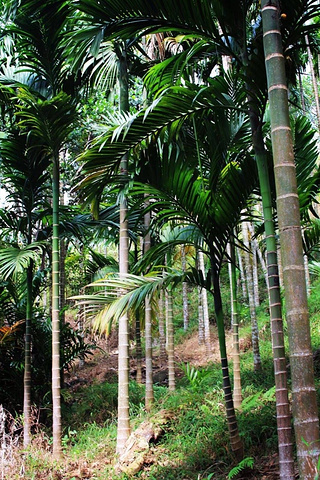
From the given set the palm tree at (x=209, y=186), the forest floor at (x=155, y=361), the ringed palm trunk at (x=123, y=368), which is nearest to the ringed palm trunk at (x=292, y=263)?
the palm tree at (x=209, y=186)

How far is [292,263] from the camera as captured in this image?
2590 mm

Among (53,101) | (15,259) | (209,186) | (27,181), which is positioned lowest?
(15,259)

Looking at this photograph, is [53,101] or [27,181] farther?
[27,181]

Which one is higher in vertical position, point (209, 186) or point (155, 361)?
point (209, 186)

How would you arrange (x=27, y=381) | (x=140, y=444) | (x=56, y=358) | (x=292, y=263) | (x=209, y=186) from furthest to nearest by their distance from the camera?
1. (x=27, y=381)
2. (x=56, y=358)
3. (x=140, y=444)
4. (x=209, y=186)
5. (x=292, y=263)

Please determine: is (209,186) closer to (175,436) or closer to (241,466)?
(241,466)

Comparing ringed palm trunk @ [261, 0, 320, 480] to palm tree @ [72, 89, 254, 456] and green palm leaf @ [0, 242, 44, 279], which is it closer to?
palm tree @ [72, 89, 254, 456]

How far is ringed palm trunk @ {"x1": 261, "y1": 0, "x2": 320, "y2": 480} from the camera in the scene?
2.41m

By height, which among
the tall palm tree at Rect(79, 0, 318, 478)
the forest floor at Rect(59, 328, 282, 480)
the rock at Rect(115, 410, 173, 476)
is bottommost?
the rock at Rect(115, 410, 173, 476)

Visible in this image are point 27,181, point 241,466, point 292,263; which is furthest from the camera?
point 27,181

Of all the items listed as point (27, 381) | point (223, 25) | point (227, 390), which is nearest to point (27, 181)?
point (27, 381)

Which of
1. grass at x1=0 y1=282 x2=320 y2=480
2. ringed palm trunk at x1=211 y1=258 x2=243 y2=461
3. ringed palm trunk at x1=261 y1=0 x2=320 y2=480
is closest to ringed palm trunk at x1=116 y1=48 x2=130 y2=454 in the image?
grass at x1=0 y1=282 x2=320 y2=480

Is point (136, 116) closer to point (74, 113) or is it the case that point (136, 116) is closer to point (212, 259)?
point (212, 259)

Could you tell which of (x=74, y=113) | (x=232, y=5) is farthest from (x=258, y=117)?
(x=74, y=113)
